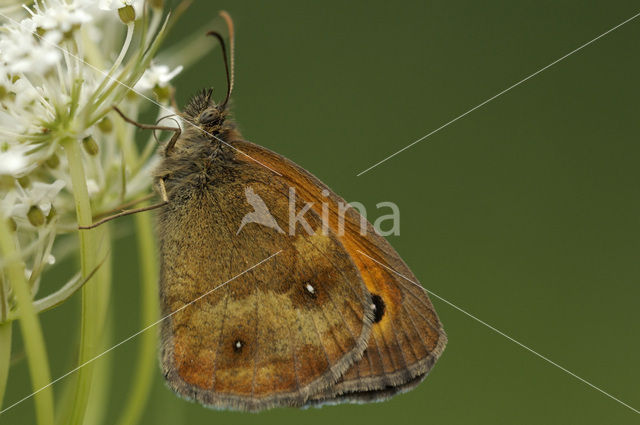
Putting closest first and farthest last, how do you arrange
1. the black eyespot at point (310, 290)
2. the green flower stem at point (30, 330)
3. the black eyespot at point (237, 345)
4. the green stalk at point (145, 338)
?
the green flower stem at point (30, 330), the green stalk at point (145, 338), the black eyespot at point (237, 345), the black eyespot at point (310, 290)

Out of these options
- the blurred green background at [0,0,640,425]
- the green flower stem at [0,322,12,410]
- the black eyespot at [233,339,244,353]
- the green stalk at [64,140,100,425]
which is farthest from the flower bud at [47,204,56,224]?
the blurred green background at [0,0,640,425]

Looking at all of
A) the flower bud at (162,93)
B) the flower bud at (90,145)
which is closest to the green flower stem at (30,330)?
the flower bud at (90,145)

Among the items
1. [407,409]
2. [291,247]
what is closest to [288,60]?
[407,409]

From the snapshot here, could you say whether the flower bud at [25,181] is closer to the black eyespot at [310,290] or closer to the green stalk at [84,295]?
the green stalk at [84,295]

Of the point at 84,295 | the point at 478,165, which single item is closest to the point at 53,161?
the point at 84,295

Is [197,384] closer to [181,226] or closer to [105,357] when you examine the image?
[105,357]
